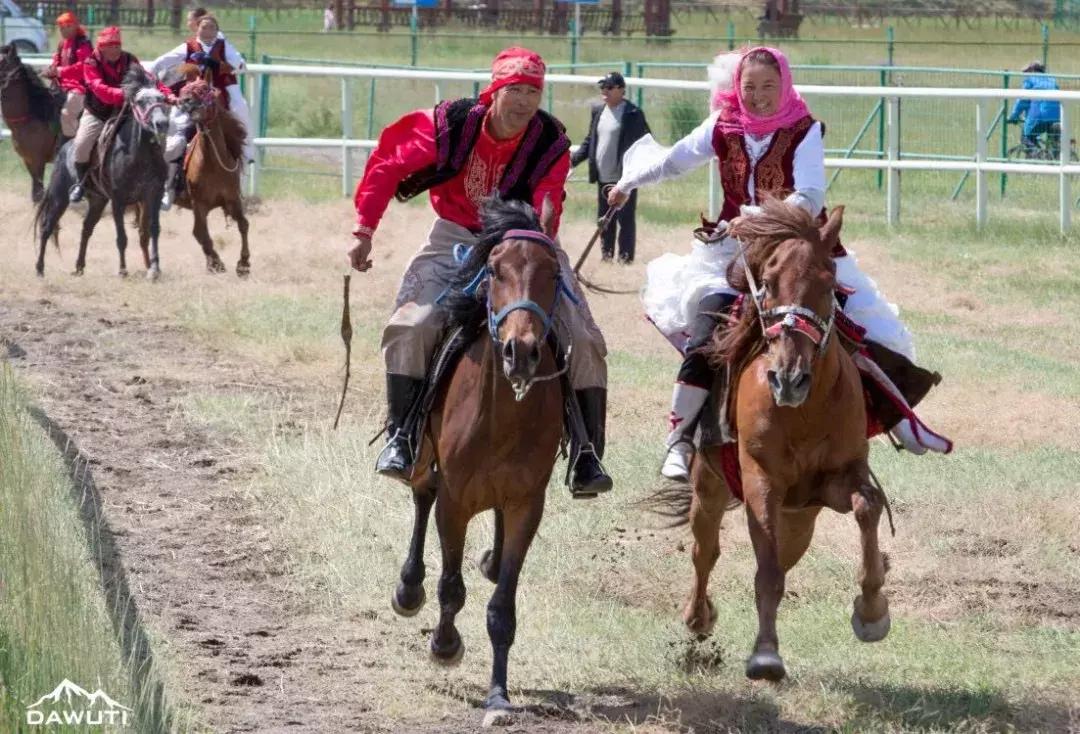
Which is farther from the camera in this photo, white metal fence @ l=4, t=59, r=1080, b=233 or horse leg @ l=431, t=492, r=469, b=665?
white metal fence @ l=4, t=59, r=1080, b=233

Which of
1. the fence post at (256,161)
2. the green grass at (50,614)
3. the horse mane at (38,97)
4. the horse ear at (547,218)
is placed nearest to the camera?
the green grass at (50,614)

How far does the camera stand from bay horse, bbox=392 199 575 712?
582cm

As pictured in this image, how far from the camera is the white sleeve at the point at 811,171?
6.39 metres

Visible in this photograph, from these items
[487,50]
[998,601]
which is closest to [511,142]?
[998,601]

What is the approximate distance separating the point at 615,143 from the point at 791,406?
448 inches

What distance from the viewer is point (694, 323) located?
22.1ft

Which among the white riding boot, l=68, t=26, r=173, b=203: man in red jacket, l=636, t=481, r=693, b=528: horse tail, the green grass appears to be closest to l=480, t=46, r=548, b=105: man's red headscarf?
the white riding boot

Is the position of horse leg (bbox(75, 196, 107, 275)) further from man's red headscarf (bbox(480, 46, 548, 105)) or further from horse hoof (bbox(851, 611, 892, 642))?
horse hoof (bbox(851, 611, 892, 642))

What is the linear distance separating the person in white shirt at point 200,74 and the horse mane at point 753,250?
36.3ft

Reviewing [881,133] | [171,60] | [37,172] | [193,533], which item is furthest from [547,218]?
[881,133]

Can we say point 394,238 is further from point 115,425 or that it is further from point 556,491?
point 556,491

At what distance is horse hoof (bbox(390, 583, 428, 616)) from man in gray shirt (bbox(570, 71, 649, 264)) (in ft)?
33.8

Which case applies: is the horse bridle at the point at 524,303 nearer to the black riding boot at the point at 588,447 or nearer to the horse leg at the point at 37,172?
the black riding boot at the point at 588,447

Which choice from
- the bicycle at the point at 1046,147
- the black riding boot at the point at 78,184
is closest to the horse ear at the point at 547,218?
the black riding boot at the point at 78,184
